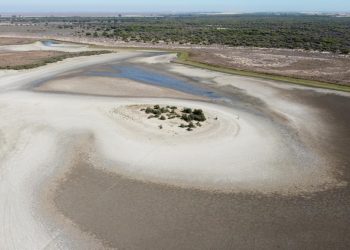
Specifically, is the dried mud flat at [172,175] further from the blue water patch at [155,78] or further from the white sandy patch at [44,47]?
the white sandy patch at [44,47]

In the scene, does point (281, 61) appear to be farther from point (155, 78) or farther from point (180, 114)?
point (180, 114)

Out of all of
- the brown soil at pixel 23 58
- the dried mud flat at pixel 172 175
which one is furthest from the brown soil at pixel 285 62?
the brown soil at pixel 23 58

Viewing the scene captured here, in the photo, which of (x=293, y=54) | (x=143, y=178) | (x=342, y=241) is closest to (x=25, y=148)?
(x=143, y=178)

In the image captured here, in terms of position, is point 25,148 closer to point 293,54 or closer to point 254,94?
point 254,94

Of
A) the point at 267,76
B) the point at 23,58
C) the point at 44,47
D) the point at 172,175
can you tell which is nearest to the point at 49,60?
the point at 23,58

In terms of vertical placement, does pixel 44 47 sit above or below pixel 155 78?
below
